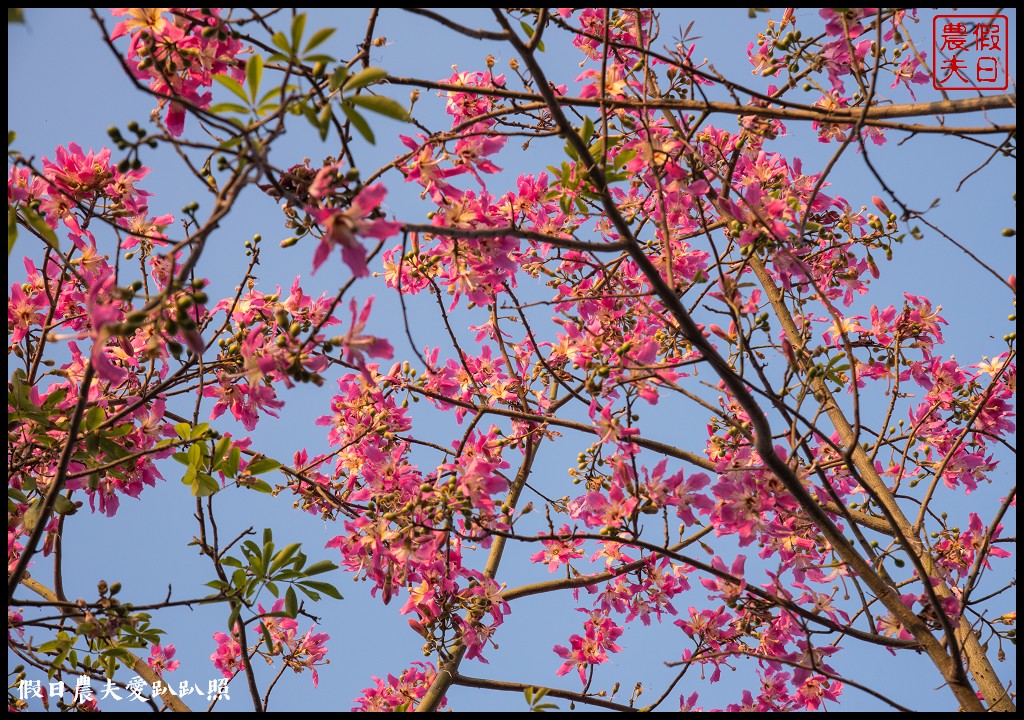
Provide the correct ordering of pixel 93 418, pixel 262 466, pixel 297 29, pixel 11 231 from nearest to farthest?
pixel 297 29, pixel 11 231, pixel 93 418, pixel 262 466

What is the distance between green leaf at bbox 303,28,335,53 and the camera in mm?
1628

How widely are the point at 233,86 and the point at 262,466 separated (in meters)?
1.21

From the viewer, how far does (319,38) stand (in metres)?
1.64

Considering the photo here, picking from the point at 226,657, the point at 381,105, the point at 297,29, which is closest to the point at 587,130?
the point at 381,105

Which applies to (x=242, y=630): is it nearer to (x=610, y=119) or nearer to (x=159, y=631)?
(x=159, y=631)

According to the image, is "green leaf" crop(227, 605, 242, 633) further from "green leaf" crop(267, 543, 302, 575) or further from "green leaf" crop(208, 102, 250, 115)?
"green leaf" crop(208, 102, 250, 115)

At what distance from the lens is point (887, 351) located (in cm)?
342

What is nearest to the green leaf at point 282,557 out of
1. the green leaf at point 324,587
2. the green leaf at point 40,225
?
the green leaf at point 324,587

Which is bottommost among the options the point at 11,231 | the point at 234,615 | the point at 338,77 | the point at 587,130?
the point at 234,615

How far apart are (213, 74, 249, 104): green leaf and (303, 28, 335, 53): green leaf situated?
23 centimetres

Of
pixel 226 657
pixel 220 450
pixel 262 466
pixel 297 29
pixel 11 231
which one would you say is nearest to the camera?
pixel 297 29

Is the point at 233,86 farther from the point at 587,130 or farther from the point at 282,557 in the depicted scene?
the point at 282,557

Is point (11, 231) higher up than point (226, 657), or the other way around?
point (11, 231)

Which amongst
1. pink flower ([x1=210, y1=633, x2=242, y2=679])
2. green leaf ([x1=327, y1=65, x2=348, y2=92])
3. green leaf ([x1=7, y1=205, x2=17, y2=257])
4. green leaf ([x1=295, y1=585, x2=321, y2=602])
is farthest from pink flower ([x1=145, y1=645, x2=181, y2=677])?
green leaf ([x1=327, y1=65, x2=348, y2=92])
